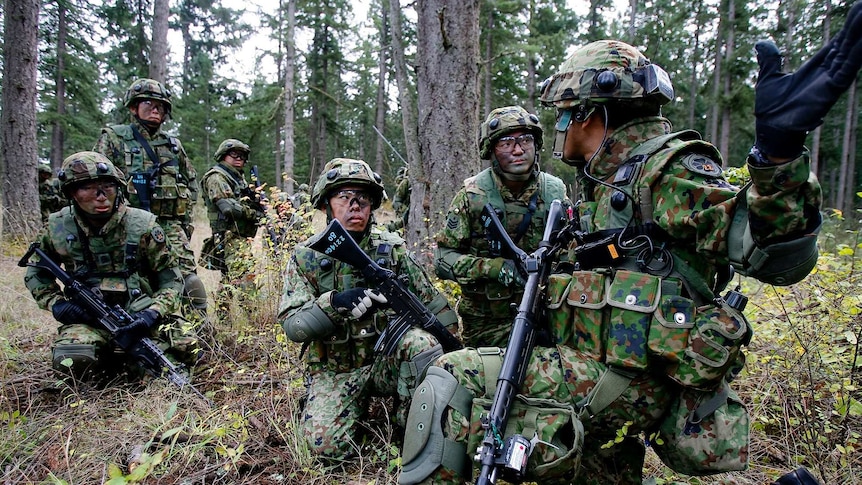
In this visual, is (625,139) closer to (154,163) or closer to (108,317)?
(108,317)

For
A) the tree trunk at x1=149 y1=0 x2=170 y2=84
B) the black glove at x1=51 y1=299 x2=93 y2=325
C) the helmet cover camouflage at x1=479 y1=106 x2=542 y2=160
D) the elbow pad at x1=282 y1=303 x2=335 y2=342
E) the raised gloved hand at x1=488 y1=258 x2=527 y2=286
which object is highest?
the tree trunk at x1=149 y1=0 x2=170 y2=84

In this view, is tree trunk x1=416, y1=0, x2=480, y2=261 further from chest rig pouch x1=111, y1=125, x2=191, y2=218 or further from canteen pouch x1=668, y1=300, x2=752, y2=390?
canteen pouch x1=668, y1=300, x2=752, y2=390

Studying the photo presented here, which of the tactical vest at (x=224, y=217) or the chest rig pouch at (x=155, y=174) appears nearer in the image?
the chest rig pouch at (x=155, y=174)

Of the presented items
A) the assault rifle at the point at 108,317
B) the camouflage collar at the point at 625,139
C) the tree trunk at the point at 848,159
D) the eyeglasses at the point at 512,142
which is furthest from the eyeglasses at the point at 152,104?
the tree trunk at the point at 848,159

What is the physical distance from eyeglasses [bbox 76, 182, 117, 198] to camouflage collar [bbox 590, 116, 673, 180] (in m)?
4.19

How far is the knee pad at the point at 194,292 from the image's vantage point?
5285 millimetres

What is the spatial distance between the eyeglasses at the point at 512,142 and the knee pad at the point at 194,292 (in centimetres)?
368

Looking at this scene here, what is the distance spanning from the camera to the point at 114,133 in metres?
5.53

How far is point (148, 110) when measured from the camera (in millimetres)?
5633

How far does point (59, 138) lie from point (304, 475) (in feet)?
68.2

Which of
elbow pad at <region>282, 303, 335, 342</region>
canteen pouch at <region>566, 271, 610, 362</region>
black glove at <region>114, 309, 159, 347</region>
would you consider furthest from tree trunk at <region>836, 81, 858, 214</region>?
black glove at <region>114, 309, 159, 347</region>

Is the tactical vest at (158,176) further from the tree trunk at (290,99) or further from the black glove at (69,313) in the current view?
the tree trunk at (290,99)

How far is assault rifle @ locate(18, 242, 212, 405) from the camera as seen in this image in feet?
13.5

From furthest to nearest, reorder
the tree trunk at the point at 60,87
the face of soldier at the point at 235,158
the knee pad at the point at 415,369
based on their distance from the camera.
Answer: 1. the tree trunk at the point at 60,87
2. the face of soldier at the point at 235,158
3. the knee pad at the point at 415,369
